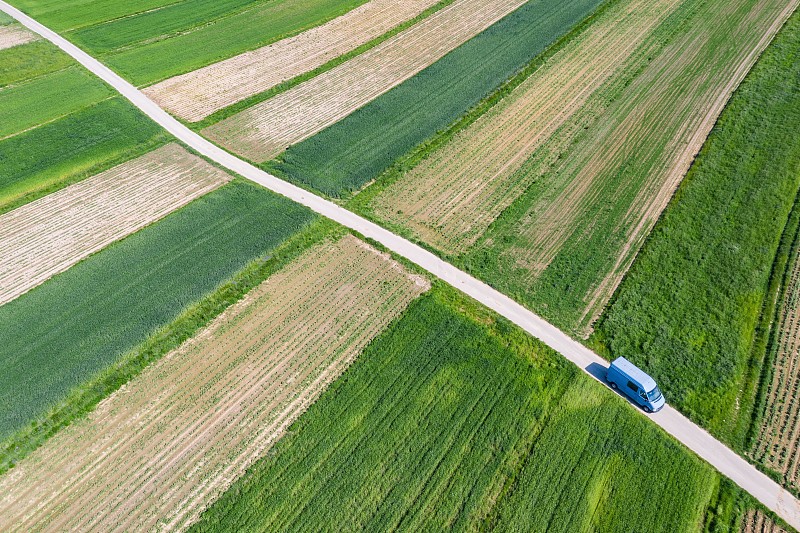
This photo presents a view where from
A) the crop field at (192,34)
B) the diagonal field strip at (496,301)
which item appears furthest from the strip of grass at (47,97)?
the crop field at (192,34)

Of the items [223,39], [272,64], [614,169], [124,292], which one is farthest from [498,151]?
[223,39]

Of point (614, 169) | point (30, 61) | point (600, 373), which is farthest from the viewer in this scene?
point (30, 61)

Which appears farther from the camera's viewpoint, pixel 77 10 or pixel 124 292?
pixel 77 10

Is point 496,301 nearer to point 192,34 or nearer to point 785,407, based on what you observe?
point 785,407

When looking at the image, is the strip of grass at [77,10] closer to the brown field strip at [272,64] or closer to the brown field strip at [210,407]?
the brown field strip at [272,64]

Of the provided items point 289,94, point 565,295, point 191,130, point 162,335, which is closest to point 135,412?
point 162,335

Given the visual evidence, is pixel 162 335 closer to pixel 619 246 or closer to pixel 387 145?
pixel 387 145
